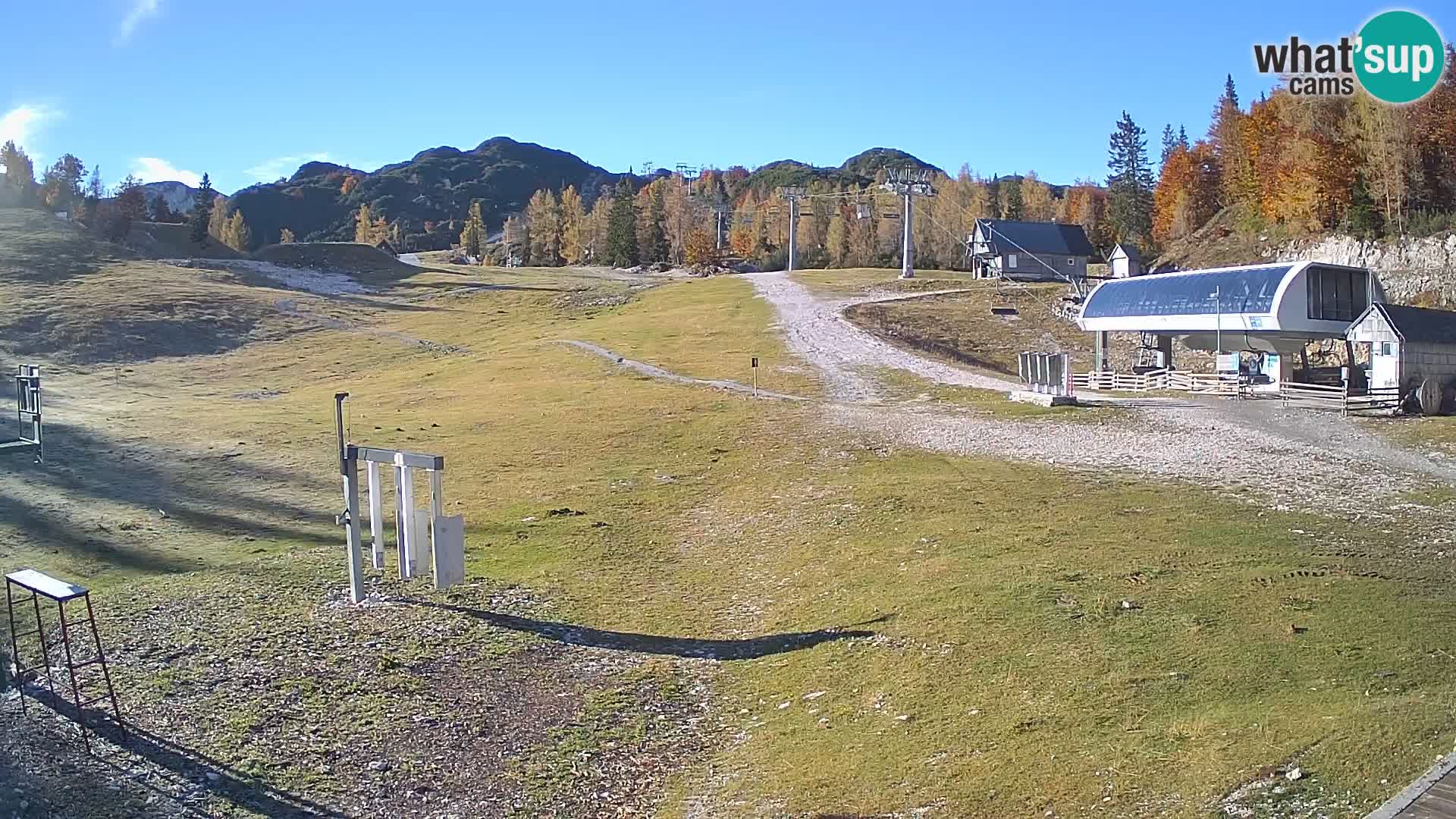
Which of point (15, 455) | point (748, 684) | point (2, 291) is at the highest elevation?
point (2, 291)

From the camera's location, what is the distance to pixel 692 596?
703 inches

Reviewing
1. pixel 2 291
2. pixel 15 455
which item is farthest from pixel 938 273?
pixel 15 455

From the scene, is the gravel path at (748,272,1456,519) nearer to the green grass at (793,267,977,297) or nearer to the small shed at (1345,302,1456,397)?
the small shed at (1345,302,1456,397)

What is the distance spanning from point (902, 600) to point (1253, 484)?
11531 mm

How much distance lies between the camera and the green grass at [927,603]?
10.0 meters

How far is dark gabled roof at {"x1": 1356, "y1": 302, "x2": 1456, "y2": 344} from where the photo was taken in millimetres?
34500

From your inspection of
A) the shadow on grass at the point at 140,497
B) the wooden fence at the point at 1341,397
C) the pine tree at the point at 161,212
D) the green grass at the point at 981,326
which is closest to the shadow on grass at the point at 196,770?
the shadow on grass at the point at 140,497

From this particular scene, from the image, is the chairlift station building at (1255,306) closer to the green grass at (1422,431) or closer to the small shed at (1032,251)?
the green grass at (1422,431)

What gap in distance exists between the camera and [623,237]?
138750 mm

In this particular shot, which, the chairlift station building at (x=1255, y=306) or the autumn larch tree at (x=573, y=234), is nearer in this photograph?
the chairlift station building at (x=1255, y=306)

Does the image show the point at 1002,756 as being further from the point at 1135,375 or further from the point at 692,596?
the point at 1135,375

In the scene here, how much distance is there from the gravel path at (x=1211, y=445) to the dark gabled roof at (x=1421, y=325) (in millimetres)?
3928

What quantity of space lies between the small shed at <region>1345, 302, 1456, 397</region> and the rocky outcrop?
68.2 feet

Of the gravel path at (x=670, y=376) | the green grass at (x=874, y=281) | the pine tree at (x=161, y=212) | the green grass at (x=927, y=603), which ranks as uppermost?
the pine tree at (x=161, y=212)
